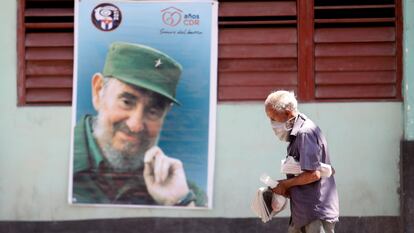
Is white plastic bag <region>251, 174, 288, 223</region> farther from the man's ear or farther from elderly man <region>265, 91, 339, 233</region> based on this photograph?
the man's ear

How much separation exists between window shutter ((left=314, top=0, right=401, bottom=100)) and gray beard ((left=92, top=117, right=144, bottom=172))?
1.88 meters

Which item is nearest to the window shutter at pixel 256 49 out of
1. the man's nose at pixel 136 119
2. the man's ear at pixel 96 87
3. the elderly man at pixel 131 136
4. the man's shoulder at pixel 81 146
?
the elderly man at pixel 131 136

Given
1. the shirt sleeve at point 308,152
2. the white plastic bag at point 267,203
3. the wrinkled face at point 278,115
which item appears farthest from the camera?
the white plastic bag at point 267,203

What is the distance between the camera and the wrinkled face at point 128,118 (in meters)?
7.46

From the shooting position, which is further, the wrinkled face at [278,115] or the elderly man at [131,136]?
the elderly man at [131,136]

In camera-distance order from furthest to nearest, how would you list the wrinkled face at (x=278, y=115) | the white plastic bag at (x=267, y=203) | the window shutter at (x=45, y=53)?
the window shutter at (x=45, y=53) < the white plastic bag at (x=267, y=203) < the wrinkled face at (x=278, y=115)

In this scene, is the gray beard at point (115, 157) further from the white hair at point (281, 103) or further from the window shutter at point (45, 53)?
the white hair at point (281, 103)

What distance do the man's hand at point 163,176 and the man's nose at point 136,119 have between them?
0.81ft

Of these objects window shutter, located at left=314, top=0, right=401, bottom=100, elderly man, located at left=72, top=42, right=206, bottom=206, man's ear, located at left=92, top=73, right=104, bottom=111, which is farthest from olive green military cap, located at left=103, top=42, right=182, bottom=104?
window shutter, located at left=314, top=0, right=401, bottom=100

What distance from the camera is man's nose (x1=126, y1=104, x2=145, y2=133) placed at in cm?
746

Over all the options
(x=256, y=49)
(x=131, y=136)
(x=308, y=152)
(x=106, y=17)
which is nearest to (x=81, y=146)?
(x=131, y=136)

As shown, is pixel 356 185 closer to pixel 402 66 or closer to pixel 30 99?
pixel 402 66

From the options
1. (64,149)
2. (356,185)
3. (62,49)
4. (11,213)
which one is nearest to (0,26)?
(62,49)

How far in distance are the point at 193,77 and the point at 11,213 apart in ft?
7.48
